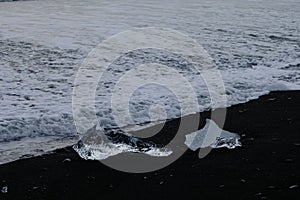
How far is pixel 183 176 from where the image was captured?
159 inches

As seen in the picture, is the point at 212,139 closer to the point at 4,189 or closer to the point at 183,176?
the point at 183,176

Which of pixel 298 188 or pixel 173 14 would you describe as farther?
pixel 173 14

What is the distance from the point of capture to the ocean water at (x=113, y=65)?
581cm

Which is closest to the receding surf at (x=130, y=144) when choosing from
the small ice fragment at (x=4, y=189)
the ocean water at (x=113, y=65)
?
the ocean water at (x=113, y=65)

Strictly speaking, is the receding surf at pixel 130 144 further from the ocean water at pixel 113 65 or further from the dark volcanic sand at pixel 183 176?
the ocean water at pixel 113 65

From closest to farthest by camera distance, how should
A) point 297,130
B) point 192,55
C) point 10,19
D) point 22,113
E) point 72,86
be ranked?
point 297,130
point 22,113
point 72,86
point 192,55
point 10,19

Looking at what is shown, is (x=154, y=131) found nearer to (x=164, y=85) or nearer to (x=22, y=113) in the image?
(x=22, y=113)

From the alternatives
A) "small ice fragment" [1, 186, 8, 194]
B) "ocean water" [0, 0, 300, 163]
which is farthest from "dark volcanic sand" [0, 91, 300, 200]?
"ocean water" [0, 0, 300, 163]

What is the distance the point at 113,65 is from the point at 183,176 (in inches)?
241

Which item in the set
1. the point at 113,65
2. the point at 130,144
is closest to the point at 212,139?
the point at 130,144

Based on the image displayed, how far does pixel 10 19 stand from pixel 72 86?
1066 centimetres

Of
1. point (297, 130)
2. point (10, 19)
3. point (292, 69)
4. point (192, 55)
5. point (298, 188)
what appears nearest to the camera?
point (298, 188)

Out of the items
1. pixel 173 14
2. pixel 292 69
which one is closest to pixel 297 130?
pixel 292 69

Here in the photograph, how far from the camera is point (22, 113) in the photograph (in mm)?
6102
